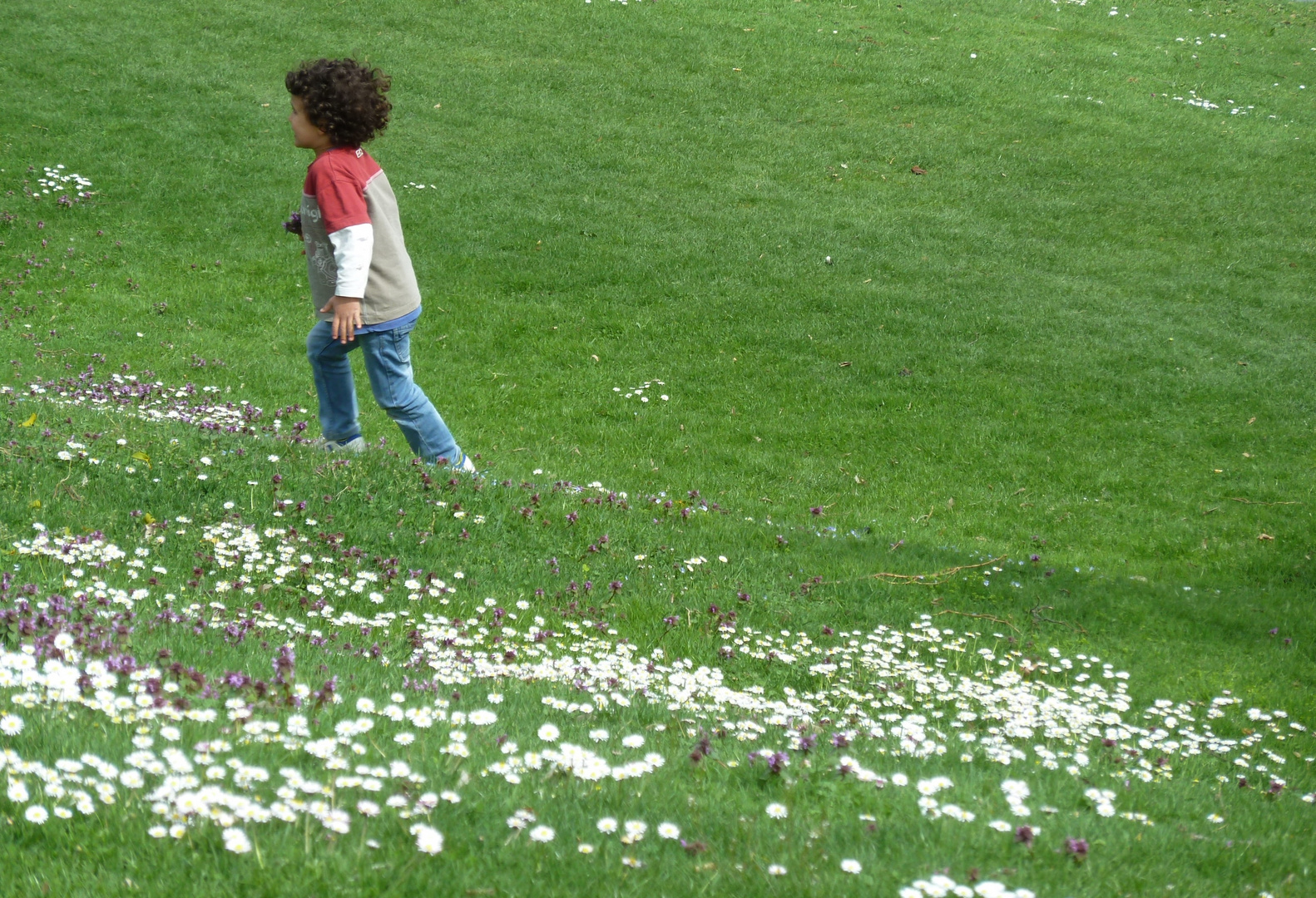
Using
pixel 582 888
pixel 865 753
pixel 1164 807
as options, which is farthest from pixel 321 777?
pixel 1164 807

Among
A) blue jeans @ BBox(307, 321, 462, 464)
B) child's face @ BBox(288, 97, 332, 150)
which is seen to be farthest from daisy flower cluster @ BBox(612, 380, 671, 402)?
child's face @ BBox(288, 97, 332, 150)

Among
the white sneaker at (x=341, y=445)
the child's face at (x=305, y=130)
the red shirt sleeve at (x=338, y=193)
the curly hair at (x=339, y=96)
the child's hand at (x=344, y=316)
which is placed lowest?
the white sneaker at (x=341, y=445)

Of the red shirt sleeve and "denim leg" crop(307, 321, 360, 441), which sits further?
"denim leg" crop(307, 321, 360, 441)

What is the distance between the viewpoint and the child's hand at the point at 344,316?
672cm

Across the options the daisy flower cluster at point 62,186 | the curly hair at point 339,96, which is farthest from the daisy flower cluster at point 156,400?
the daisy flower cluster at point 62,186

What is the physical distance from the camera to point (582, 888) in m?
2.61

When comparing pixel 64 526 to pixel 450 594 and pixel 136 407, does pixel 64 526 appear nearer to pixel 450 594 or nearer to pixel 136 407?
pixel 450 594

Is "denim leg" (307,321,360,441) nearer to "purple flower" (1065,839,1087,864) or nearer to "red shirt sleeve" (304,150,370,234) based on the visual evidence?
"red shirt sleeve" (304,150,370,234)

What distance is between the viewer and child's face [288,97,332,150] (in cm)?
669

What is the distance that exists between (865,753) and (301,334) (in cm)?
1099

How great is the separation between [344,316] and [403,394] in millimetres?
794

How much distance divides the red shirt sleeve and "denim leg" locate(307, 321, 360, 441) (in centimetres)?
83

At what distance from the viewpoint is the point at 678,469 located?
1062 centimetres

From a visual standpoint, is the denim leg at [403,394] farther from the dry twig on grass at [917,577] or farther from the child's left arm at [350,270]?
the dry twig on grass at [917,577]
